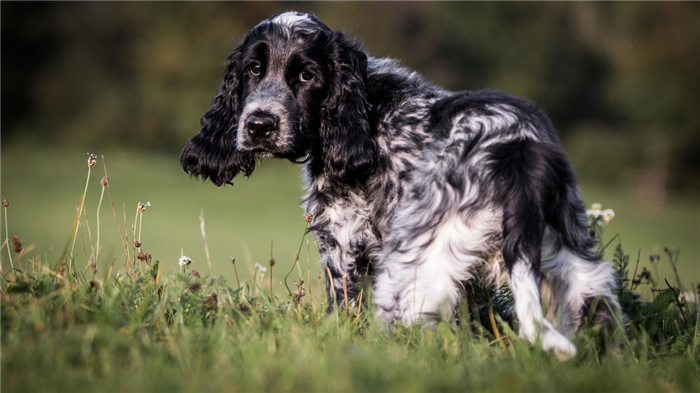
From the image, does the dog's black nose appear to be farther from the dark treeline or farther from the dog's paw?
the dark treeline

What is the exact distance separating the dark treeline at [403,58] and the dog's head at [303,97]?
28.0 meters

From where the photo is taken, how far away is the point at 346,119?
3.54 metres

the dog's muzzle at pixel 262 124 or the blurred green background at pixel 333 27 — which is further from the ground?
the blurred green background at pixel 333 27

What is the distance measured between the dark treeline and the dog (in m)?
28.0

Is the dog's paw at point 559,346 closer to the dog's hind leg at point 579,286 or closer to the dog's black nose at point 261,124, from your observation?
the dog's hind leg at point 579,286

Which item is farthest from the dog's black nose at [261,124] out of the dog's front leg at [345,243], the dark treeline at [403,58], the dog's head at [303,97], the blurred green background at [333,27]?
the dark treeline at [403,58]

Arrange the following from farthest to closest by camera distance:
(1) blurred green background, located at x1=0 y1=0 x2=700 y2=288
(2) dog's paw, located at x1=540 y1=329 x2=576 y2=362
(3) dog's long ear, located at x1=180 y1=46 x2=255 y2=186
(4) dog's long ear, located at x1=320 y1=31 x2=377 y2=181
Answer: (1) blurred green background, located at x1=0 y1=0 x2=700 y2=288 < (3) dog's long ear, located at x1=180 y1=46 x2=255 y2=186 < (4) dog's long ear, located at x1=320 y1=31 x2=377 y2=181 < (2) dog's paw, located at x1=540 y1=329 x2=576 y2=362

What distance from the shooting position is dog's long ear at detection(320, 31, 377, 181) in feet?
11.3

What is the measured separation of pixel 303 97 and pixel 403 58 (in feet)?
95.6

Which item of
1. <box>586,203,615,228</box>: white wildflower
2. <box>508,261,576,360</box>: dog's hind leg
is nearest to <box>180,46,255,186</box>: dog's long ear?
<box>508,261,576,360</box>: dog's hind leg

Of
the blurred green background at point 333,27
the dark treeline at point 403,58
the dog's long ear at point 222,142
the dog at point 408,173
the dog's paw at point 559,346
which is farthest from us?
the dark treeline at point 403,58

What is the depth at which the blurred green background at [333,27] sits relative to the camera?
2719cm

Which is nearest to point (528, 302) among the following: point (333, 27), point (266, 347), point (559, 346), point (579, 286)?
point (559, 346)

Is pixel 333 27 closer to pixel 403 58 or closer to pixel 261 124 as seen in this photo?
pixel 403 58
